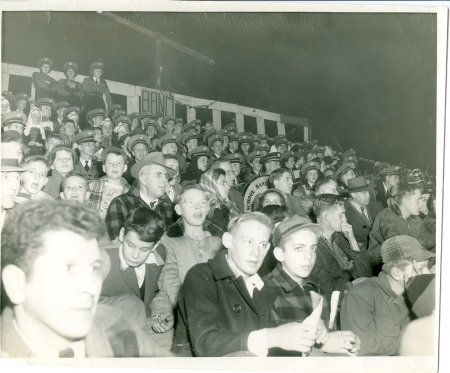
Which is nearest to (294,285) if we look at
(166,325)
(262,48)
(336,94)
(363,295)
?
(363,295)

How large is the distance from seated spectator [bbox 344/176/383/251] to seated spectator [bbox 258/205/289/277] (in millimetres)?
447

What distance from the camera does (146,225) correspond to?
289 centimetres

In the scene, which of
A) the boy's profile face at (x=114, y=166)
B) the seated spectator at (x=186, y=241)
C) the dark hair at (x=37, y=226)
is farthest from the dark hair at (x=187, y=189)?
the dark hair at (x=37, y=226)

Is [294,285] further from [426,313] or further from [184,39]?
[184,39]

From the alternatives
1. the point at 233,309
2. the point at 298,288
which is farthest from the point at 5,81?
the point at 298,288

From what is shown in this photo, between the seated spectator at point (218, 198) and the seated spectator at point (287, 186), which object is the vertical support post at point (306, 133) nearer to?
the seated spectator at point (287, 186)

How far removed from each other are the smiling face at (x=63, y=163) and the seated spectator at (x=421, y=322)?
2.32 meters

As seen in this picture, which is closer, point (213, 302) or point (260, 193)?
point (213, 302)

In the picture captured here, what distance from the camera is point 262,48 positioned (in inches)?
123

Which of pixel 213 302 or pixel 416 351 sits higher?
pixel 213 302

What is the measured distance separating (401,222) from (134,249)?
177 centimetres

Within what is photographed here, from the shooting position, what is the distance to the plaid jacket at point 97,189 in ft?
9.61

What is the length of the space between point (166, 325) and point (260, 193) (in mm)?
1019

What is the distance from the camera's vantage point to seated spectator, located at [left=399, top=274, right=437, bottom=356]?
3.03 metres
